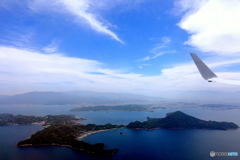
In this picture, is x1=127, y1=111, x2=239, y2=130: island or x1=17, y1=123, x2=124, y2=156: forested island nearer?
x1=17, y1=123, x2=124, y2=156: forested island

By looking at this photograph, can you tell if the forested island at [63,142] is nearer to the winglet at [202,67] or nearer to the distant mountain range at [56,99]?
the winglet at [202,67]

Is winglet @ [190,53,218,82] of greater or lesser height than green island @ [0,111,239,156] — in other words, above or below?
above

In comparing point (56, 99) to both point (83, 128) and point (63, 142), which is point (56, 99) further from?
point (63, 142)

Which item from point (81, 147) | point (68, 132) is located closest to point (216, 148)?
point (81, 147)

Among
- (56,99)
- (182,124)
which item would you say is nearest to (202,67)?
(182,124)

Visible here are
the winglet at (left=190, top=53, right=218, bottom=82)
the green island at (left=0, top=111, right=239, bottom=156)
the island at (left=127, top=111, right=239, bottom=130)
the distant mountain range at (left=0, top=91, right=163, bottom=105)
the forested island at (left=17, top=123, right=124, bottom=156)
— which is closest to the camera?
the winglet at (left=190, top=53, right=218, bottom=82)

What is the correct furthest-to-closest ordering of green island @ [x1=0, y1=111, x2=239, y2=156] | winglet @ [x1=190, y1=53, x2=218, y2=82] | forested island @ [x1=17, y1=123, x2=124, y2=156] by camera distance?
green island @ [x1=0, y1=111, x2=239, y2=156] < forested island @ [x1=17, y1=123, x2=124, y2=156] < winglet @ [x1=190, y1=53, x2=218, y2=82]

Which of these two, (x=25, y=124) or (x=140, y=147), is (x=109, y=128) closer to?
(x=140, y=147)

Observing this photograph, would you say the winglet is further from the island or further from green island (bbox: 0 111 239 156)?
the island

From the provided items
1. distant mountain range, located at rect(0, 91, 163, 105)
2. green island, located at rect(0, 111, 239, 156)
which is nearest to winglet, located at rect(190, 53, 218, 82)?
green island, located at rect(0, 111, 239, 156)

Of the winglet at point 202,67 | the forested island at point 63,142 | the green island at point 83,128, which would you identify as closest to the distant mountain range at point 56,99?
the green island at point 83,128

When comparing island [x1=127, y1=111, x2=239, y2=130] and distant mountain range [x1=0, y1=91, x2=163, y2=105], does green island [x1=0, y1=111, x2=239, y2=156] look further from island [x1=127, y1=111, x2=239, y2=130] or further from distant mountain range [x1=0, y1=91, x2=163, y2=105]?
distant mountain range [x1=0, y1=91, x2=163, y2=105]
